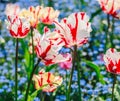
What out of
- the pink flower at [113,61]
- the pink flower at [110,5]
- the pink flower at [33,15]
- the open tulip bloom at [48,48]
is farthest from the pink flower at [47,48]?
the pink flower at [110,5]

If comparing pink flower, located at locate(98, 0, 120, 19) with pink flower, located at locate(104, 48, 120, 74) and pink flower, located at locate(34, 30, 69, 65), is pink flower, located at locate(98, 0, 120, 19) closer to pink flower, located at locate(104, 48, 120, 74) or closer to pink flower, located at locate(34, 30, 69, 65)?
pink flower, located at locate(104, 48, 120, 74)

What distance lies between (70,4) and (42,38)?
3.70m

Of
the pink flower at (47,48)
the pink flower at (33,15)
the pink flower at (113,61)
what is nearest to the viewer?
the pink flower at (47,48)

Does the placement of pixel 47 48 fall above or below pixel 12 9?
below

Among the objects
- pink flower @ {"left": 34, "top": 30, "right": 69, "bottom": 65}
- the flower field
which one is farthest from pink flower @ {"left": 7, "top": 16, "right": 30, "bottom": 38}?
pink flower @ {"left": 34, "top": 30, "right": 69, "bottom": 65}

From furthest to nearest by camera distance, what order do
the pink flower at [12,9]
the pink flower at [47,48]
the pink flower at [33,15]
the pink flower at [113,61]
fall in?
the pink flower at [12,9] → the pink flower at [33,15] → the pink flower at [113,61] → the pink flower at [47,48]

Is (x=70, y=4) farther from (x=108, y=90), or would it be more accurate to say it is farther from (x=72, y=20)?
(x=72, y=20)

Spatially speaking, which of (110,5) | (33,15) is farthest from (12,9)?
(110,5)

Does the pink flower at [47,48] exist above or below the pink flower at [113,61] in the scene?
above

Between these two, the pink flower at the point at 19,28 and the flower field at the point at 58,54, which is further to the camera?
the pink flower at the point at 19,28

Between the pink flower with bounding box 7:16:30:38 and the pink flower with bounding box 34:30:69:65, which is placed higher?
the pink flower with bounding box 7:16:30:38

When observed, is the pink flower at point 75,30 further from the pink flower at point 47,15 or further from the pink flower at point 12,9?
the pink flower at point 12,9

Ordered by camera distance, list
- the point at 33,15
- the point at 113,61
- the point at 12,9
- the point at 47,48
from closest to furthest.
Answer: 1. the point at 47,48
2. the point at 113,61
3. the point at 33,15
4. the point at 12,9

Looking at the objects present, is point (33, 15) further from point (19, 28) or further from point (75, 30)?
point (75, 30)
